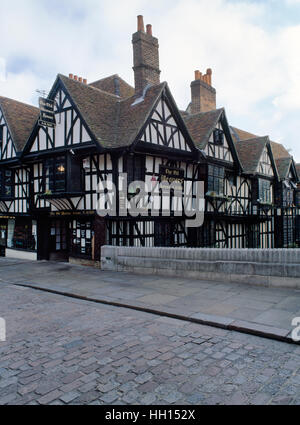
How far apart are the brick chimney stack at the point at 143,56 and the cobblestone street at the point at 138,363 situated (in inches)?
456

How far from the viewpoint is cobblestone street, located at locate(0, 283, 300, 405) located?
344 cm

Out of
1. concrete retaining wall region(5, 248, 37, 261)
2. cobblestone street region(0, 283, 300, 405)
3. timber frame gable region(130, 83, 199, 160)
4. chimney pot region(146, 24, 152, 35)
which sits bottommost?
cobblestone street region(0, 283, 300, 405)

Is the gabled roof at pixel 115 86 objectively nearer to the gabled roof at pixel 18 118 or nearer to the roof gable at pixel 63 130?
the gabled roof at pixel 18 118

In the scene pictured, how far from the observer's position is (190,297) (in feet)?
24.3

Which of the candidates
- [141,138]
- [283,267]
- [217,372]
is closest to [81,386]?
[217,372]

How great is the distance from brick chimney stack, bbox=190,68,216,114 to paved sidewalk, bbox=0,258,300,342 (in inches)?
534

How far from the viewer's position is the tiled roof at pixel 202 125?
15.3 meters

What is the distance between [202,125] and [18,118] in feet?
31.7

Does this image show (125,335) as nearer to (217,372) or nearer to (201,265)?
(217,372)

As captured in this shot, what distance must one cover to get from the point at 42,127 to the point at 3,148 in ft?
12.2

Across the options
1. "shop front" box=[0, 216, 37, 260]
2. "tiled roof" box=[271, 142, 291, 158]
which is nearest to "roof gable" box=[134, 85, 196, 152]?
"shop front" box=[0, 216, 37, 260]

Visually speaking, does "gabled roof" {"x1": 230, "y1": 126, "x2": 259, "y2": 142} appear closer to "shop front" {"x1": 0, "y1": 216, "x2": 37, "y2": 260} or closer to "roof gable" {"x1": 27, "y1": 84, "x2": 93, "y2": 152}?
"roof gable" {"x1": 27, "y1": 84, "x2": 93, "y2": 152}

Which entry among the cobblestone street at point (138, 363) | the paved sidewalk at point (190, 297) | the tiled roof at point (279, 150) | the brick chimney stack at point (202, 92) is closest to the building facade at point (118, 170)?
the paved sidewalk at point (190, 297)

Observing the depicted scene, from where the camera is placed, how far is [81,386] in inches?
144
